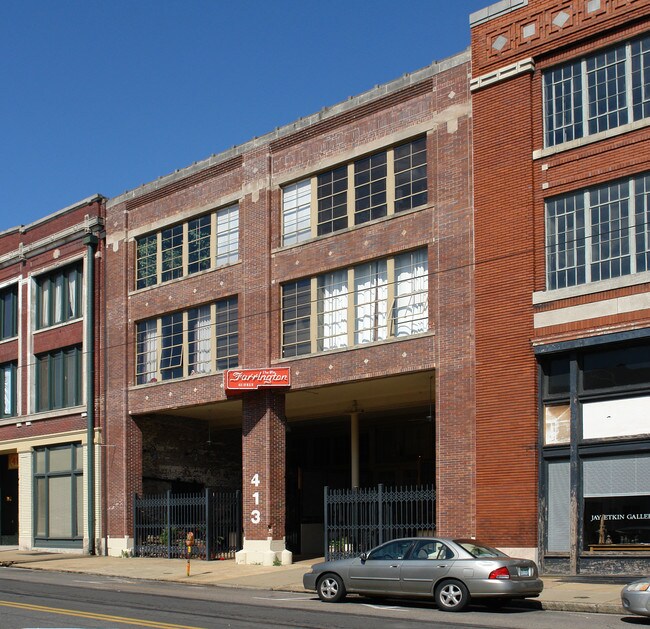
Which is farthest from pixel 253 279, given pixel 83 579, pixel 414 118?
pixel 83 579

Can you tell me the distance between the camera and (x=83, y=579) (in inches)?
1180


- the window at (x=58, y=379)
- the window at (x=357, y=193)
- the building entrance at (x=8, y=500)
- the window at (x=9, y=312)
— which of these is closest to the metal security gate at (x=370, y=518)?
the window at (x=357, y=193)

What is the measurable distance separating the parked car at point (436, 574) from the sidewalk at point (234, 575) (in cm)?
118

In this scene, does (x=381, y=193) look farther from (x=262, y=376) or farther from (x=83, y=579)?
(x=83, y=579)

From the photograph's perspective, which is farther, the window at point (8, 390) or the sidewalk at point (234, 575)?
the window at point (8, 390)

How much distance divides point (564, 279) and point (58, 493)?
2350cm

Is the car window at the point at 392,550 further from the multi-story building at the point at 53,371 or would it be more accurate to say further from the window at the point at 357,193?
the multi-story building at the point at 53,371

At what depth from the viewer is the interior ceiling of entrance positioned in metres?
31.6

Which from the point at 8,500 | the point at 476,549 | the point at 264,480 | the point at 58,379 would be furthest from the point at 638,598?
the point at 8,500

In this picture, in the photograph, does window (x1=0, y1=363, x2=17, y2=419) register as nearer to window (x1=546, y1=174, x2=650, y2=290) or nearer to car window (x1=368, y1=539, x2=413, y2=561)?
car window (x1=368, y1=539, x2=413, y2=561)

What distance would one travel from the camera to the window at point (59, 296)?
40.8 metres

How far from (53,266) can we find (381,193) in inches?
669

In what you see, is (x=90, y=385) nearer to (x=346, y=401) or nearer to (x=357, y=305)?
(x=346, y=401)

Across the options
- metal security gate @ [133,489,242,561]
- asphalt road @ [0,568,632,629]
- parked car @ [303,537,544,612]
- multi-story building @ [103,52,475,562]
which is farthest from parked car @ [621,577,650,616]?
metal security gate @ [133,489,242,561]
